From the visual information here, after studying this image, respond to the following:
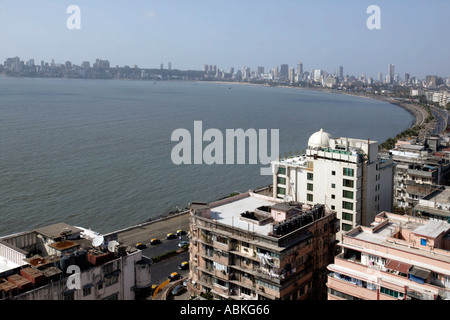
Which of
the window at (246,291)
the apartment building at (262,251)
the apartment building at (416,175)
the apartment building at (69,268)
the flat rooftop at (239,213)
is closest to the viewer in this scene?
the apartment building at (69,268)

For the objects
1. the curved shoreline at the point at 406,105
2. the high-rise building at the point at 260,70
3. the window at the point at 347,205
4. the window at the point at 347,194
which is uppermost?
the high-rise building at the point at 260,70

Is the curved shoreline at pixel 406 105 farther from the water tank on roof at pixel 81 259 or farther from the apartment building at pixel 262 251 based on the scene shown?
the water tank on roof at pixel 81 259

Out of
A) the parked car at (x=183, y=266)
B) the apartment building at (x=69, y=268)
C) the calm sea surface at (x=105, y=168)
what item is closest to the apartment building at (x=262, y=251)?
the apartment building at (x=69, y=268)

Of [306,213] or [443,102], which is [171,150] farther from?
[443,102]

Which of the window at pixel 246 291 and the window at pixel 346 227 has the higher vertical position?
the window at pixel 346 227

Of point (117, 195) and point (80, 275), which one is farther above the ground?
point (80, 275)

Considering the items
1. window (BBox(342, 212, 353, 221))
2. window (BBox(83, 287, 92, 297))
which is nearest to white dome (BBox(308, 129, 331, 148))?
window (BBox(342, 212, 353, 221))
